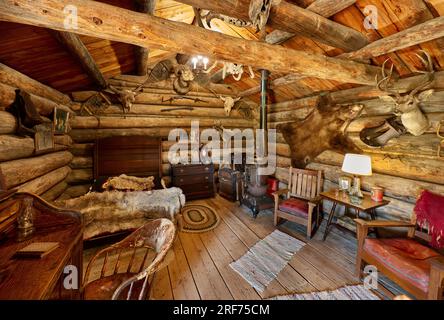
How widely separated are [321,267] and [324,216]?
77.8 inches

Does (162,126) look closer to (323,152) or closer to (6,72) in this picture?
(6,72)

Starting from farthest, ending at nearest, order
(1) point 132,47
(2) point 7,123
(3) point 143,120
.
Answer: (3) point 143,120, (1) point 132,47, (2) point 7,123

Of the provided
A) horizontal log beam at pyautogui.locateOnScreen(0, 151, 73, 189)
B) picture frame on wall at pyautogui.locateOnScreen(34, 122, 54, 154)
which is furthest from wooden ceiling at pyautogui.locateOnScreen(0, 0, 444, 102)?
horizontal log beam at pyautogui.locateOnScreen(0, 151, 73, 189)

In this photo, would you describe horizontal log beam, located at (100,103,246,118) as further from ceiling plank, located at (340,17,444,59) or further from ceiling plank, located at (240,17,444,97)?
ceiling plank, located at (340,17,444,59)

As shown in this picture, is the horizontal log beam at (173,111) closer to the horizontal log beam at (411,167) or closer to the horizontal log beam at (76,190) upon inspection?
the horizontal log beam at (76,190)

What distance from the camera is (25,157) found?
312cm

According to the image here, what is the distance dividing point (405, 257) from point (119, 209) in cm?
436

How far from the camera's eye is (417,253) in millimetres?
2479

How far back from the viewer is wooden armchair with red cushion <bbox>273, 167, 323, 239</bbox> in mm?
3980

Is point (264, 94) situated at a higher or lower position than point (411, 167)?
higher

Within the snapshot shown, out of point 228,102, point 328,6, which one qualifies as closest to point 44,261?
point 328,6

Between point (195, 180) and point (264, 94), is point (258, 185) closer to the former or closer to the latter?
point (195, 180)

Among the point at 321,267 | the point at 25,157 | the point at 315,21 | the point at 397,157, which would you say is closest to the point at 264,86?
the point at 315,21

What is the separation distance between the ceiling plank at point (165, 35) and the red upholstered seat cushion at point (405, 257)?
99.8 inches
